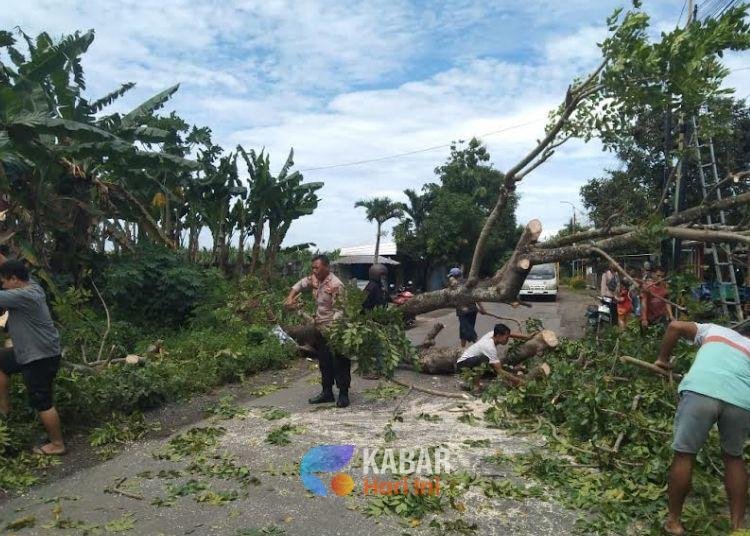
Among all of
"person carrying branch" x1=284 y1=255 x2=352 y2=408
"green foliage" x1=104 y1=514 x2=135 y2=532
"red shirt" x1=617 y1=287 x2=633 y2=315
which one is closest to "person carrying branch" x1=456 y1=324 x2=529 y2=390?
"person carrying branch" x1=284 y1=255 x2=352 y2=408

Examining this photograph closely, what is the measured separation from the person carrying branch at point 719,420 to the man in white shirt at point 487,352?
3.48m

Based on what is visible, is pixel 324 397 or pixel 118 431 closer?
pixel 118 431

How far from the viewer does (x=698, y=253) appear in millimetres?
11984

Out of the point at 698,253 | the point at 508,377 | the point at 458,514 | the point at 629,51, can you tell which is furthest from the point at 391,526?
the point at 698,253

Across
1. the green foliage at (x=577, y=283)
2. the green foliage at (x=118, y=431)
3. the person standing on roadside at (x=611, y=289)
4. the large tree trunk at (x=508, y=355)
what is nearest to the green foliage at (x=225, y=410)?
the green foliage at (x=118, y=431)

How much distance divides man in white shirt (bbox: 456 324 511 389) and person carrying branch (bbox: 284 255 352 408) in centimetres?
163

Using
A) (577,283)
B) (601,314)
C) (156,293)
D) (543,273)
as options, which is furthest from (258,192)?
(577,283)

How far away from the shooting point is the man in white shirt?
24.0 feet

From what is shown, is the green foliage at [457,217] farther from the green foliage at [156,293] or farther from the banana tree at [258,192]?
the green foliage at [156,293]

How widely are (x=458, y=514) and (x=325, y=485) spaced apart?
1036 millimetres

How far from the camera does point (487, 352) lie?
7336 mm

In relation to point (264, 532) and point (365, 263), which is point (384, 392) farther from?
point (365, 263)

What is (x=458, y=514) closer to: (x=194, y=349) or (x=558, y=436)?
(x=558, y=436)

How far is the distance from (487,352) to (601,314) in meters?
5.11
